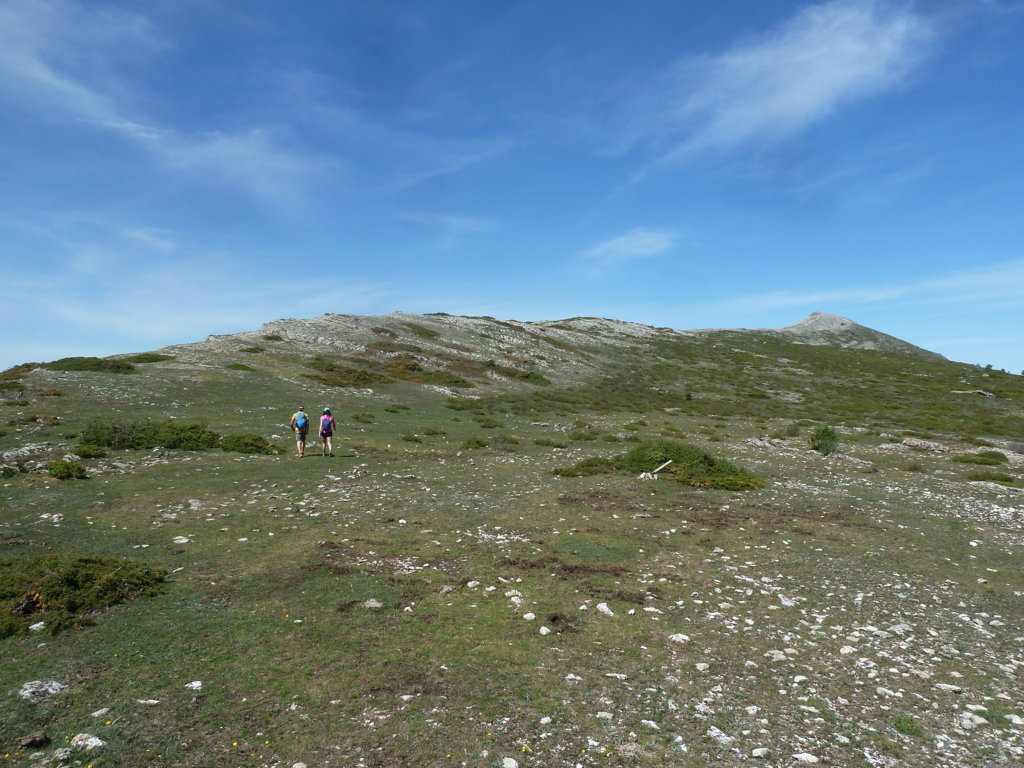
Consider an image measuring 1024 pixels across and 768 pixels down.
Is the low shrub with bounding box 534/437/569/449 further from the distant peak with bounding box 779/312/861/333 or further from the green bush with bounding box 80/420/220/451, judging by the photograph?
the distant peak with bounding box 779/312/861/333

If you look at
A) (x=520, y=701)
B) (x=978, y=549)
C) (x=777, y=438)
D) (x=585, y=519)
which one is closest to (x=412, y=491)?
(x=585, y=519)

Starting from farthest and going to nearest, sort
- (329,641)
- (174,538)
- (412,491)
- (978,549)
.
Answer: (412,491) → (978,549) → (174,538) → (329,641)

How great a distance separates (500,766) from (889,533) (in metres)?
16.7

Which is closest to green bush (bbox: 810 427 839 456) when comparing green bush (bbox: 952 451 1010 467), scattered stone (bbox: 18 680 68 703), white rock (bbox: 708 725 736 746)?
green bush (bbox: 952 451 1010 467)

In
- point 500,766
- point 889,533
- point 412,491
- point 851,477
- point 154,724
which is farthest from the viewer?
point 851,477

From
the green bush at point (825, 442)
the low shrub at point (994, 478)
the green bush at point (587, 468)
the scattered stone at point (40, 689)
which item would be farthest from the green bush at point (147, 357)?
the low shrub at point (994, 478)

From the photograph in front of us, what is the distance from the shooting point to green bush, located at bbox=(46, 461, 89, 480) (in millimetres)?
20000

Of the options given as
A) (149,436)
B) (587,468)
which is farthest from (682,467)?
(149,436)

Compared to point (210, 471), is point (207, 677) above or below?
below

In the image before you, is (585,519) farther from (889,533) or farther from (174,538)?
(174,538)

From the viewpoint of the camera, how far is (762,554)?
15391mm

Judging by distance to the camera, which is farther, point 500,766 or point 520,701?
point 520,701

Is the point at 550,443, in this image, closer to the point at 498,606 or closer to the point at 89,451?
the point at 498,606

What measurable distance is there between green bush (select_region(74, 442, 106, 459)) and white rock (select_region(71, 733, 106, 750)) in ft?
67.4
